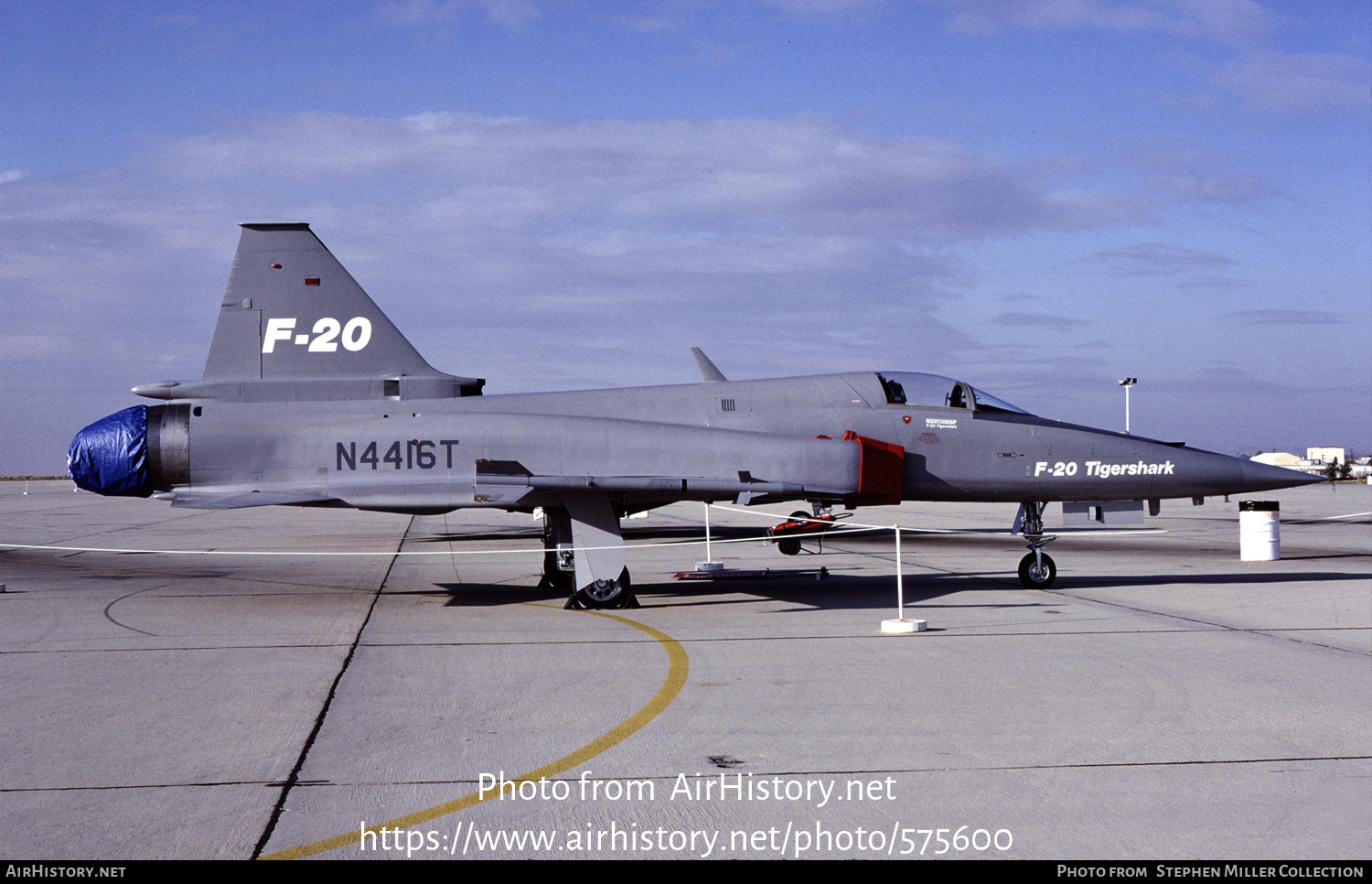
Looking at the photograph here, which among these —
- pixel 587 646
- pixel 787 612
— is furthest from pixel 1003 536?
pixel 587 646

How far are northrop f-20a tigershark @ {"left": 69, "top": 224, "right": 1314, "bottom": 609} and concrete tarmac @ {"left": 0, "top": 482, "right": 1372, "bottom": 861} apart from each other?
1.28 metres

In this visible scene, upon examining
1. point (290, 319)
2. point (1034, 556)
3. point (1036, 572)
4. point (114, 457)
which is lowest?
point (1036, 572)

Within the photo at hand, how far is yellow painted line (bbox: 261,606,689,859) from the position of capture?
177 inches

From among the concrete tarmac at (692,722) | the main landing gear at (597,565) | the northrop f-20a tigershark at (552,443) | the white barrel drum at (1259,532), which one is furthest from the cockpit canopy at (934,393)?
the white barrel drum at (1259,532)

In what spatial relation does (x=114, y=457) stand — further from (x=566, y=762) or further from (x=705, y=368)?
(x=705, y=368)

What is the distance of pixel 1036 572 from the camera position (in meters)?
13.7

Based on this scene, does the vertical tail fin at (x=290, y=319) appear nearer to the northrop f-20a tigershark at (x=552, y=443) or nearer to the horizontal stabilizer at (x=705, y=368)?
the northrop f-20a tigershark at (x=552, y=443)

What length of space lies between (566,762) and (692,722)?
44.0 inches

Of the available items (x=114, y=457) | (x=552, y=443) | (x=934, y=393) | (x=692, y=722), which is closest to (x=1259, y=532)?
(x=934, y=393)

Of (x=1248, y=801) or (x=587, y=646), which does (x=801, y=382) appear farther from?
(x=1248, y=801)

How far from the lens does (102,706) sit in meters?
7.04

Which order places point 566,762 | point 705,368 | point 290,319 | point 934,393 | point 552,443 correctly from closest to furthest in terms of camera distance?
point 566,762, point 552,443, point 290,319, point 934,393, point 705,368

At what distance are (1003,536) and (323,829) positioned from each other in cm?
2180

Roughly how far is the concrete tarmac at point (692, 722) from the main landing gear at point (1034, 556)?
28 centimetres
